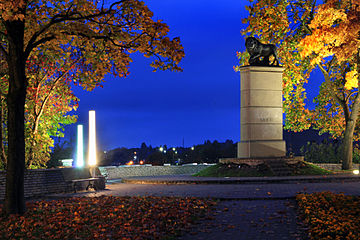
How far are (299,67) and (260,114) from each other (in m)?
6.64

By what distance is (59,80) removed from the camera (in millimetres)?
21000

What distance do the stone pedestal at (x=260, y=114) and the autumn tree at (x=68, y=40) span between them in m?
9.90

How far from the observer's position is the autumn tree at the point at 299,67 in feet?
80.2

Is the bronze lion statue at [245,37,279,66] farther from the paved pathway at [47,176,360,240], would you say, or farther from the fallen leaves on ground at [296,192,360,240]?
the fallen leaves on ground at [296,192,360,240]

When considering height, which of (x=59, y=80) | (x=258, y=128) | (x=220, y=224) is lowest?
(x=220, y=224)

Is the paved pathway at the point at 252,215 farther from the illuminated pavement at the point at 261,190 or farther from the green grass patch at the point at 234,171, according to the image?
the green grass patch at the point at 234,171

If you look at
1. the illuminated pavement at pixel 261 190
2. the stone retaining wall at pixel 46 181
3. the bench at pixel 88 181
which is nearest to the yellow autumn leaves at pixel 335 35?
the illuminated pavement at pixel 261 190

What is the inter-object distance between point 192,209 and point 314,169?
13.2 m

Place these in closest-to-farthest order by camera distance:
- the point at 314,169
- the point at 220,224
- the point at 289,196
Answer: the point at 220,224 < the point at 289,196 < the point at 314,169

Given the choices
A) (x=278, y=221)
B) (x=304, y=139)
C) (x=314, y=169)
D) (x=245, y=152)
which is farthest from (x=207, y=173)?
(x=304, y=139)

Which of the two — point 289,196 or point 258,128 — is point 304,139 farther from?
point 289,196

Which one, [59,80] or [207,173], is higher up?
[59,80]

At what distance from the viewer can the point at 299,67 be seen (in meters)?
28.1

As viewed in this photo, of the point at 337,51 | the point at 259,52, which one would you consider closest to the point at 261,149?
the point at 259,52
